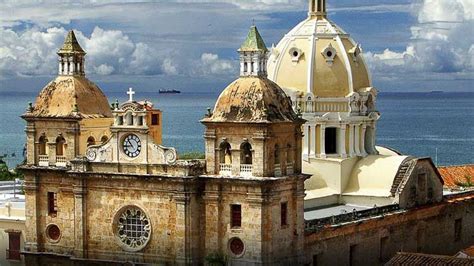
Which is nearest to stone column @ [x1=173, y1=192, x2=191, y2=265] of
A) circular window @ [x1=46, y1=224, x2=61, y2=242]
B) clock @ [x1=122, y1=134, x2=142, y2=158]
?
clock @ [x1=122, y1=134, x2=142, y2=158]

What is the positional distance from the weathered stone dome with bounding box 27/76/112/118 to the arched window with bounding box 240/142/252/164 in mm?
8508

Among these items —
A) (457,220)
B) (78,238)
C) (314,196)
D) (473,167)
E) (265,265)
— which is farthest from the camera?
(473,167)

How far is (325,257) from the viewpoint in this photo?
4903cm

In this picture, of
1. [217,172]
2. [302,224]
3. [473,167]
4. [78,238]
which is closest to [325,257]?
[302,224]

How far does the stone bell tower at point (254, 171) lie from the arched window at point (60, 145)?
7937mm

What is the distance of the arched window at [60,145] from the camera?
4975 cm

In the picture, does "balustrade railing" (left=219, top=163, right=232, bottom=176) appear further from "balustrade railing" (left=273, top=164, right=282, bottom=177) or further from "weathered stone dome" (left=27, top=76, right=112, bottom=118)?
"weathered stone dome" (left=27, top=76, right=112, bottom=118)

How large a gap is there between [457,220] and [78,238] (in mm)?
22378

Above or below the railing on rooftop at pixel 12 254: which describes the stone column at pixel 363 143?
above

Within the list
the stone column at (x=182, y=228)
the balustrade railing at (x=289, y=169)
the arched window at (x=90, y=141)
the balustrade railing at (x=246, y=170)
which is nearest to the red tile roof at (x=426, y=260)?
the balustrade railing at (x=289, y=169)

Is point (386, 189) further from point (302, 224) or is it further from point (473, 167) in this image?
point (473, 167)

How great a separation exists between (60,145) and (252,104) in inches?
408

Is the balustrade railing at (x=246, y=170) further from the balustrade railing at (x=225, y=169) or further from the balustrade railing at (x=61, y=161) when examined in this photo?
the balustrade railing at (x=61, y=161)

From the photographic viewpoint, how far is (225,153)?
45656 millimetres
